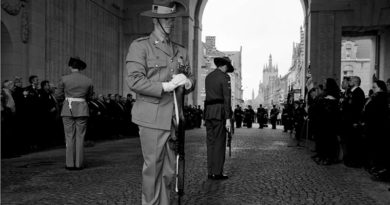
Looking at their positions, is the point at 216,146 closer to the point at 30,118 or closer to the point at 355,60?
the point at 30,118

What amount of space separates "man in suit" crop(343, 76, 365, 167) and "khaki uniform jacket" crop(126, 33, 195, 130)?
251 inches

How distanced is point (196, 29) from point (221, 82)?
24.9 metres

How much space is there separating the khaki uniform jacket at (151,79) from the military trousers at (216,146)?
3.70 meters

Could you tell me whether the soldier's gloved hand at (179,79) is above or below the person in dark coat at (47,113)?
above

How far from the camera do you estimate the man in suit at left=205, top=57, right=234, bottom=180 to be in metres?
7.54

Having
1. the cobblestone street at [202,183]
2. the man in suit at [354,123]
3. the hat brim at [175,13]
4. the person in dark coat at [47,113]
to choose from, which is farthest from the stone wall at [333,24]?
the hat brim at [175,13]

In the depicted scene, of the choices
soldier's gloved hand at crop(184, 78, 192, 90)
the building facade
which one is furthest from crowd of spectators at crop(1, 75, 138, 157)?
the building facade

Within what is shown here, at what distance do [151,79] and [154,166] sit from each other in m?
0.72

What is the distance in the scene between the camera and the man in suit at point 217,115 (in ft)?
24.7

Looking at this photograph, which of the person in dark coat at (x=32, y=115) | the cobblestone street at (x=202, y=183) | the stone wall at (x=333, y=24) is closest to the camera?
the cobblestone street at (x=202, y=183)

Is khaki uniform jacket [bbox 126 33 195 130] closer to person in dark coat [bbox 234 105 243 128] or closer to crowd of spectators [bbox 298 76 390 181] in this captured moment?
crowd of spectators [bbox 298 76 390 181]

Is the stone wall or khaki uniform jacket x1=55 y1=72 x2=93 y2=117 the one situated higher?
the stone wall

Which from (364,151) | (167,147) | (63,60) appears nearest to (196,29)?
(63,60)

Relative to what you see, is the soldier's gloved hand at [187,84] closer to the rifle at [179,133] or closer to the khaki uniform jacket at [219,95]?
the rifle at [179,133]
